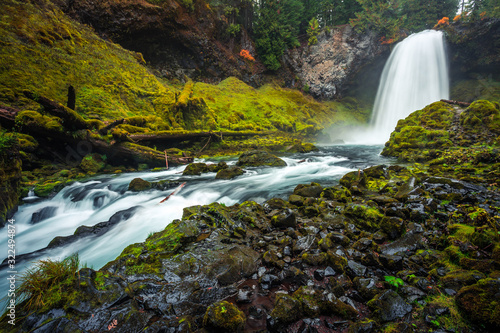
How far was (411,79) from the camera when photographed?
2809 cm

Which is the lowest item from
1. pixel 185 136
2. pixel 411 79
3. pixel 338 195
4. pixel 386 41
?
pixel 338 195

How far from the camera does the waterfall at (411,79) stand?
2661cm

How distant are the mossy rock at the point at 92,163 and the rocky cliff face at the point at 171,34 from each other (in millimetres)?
15466

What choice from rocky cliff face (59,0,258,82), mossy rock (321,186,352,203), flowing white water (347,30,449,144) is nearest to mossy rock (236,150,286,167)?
mossy rock (321,186,352,203)

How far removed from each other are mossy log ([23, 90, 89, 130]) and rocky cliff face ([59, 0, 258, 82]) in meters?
14.5

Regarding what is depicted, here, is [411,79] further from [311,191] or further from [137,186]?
[137,186]

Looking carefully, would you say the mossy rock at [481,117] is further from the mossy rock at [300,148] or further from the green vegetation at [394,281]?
the green vegetation at [394,281]

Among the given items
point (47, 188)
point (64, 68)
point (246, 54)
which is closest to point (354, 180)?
point (47, 188)

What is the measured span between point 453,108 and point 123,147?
18164mm

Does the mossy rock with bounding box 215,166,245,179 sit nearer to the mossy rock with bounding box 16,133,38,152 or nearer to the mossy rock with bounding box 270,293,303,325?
the mossy rock with bounding box 270,293,303,325

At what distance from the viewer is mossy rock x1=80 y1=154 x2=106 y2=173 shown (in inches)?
327

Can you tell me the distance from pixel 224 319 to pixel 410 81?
38297 mm

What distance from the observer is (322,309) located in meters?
1.94

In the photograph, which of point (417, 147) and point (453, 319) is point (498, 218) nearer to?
point (453, 319)
